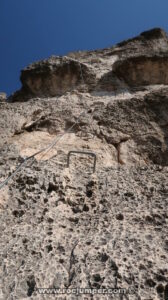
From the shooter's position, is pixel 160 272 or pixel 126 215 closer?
pixel 160 272

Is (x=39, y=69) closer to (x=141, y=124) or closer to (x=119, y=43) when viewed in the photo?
(x=119, y=43)

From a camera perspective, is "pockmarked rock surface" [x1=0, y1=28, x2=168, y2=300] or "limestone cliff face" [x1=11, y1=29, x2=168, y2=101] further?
"limestone cliff face" [x1=11, y1=29, x2=168, y2=101]

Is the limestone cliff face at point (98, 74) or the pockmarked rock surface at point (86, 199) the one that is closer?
the pockmarked rock surface at point (86, 199)

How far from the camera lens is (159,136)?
481cm

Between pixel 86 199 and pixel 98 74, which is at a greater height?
pixel 98 74

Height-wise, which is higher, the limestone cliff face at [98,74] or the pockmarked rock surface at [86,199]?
the limestone cliff face at [98,74]

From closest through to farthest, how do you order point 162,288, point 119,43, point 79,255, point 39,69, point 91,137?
1. point 162,288
2. point 79,255
3. point 91,137
4. point 39,69
5. point 119,43

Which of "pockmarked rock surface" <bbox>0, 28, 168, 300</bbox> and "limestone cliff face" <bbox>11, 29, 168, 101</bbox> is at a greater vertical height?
"limestone cliff face" <bbox>11, 29, 168, 101</bbox>

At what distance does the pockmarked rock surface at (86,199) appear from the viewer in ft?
7.92

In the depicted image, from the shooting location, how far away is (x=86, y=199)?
3.33 meters

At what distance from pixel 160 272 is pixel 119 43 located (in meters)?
7.08

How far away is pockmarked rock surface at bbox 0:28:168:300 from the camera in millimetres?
2414

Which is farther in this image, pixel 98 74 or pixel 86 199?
pixel 98 74

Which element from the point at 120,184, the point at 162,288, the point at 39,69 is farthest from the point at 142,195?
the point at 39,69
